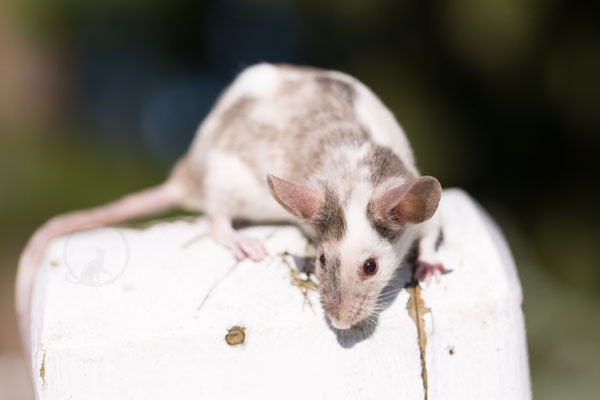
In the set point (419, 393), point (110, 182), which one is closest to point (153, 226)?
point (419, 393)

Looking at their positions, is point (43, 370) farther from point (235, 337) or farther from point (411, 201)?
point (411, 201)

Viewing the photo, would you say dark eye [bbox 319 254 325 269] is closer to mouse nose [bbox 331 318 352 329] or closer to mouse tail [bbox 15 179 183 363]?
mouse nose [bbox 331 318 352 329]

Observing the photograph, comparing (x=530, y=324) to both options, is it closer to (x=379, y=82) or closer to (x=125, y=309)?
(x=379, y=82)

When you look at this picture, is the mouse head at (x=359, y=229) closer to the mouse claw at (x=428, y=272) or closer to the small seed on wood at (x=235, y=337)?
the mouse claw at (x=428, y=272)

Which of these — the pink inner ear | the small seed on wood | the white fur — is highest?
the white fur

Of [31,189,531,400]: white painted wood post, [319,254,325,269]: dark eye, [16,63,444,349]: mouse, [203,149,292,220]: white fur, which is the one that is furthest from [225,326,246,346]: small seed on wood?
[203,149,292,220]: white fur

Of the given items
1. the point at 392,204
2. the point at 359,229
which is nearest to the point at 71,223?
the point at 359,229

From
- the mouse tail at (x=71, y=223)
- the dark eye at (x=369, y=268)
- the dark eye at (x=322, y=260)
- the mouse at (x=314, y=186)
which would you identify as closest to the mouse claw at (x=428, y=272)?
the mouse at (x=314, y=186)
